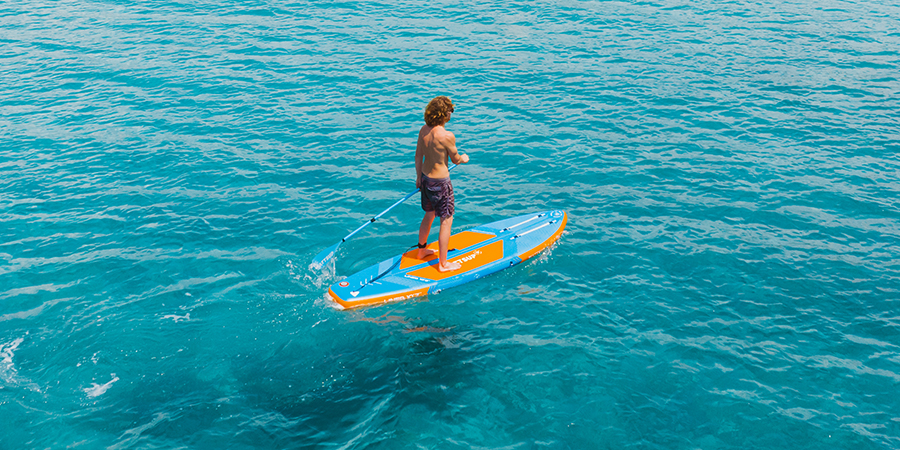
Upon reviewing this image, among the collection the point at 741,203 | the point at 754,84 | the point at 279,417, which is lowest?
the point at 279,417

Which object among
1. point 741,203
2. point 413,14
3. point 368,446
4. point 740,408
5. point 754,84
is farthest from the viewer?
point 413,14

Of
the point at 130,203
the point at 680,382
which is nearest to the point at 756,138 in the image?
the point at 680,382

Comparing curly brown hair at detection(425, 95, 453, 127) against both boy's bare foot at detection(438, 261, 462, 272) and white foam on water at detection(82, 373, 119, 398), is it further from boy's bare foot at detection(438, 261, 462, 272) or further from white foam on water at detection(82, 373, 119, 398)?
white foam on water at detection(82, 373, 119, 398)

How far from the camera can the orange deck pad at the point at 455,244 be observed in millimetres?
11445

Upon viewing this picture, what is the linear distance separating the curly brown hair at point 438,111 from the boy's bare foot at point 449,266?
8.47 feet

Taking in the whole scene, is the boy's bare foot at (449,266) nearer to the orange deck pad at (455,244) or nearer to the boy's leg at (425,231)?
the orange deck pad at (455,244)

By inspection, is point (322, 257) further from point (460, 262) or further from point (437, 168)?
point (437, 168)

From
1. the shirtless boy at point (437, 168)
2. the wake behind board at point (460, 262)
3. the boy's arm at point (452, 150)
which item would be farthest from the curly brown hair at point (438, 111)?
the wake behind board at point (460, 262)

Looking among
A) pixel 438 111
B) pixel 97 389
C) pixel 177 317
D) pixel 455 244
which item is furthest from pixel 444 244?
pixel 97 389

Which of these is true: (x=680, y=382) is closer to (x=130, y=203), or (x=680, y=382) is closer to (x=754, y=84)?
(x=130, y=203)

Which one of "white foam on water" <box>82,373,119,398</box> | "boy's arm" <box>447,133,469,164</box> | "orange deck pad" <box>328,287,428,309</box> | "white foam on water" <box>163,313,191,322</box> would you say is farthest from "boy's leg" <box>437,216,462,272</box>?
"white foam on water" <box>82,373,119,398</box>

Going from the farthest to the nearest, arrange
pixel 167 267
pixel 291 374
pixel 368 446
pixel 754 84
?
pixel 754 84
pixel 167 267
pixel 291 374
pixel 368 446

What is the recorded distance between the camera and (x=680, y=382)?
881 cm

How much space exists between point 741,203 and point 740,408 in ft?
19.9
